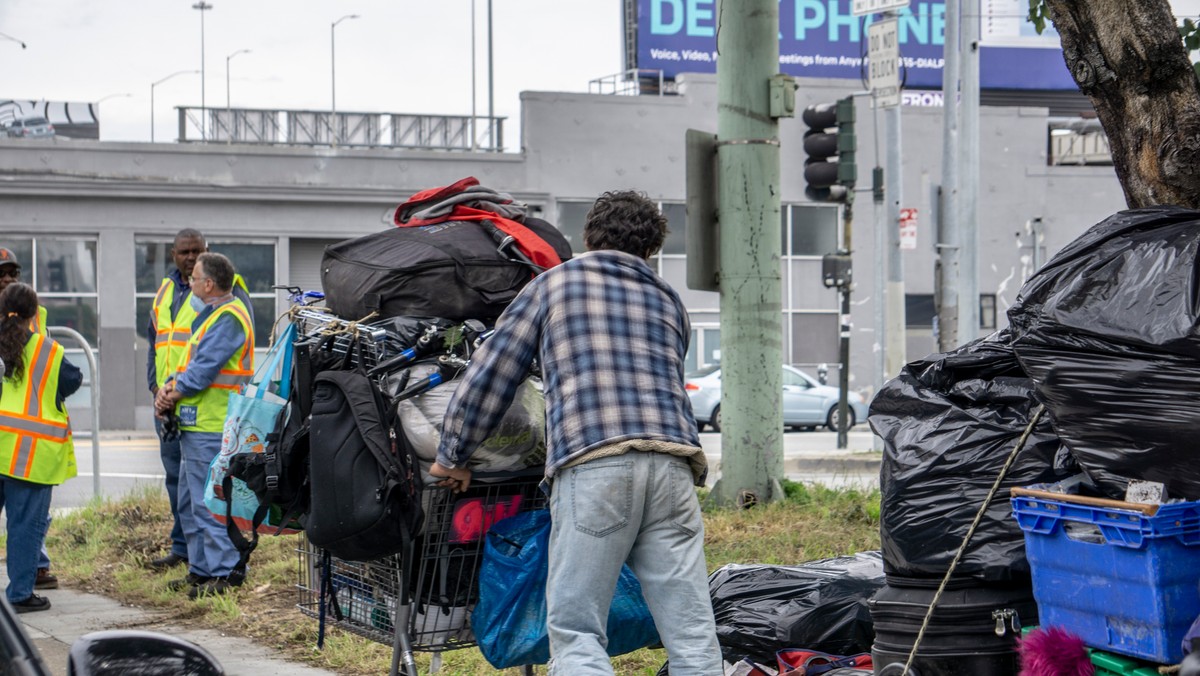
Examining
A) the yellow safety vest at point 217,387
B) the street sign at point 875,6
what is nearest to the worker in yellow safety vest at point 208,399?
the yellow safety vest at point 217,387

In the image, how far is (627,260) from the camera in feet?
14.4

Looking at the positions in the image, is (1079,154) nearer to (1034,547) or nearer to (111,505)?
(111,505)

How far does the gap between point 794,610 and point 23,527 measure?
182 inches

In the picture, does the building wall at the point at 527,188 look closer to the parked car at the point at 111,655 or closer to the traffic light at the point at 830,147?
the traffic light at the point at 830,147

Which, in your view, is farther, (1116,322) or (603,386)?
(603,386)

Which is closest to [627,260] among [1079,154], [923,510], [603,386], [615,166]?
[603,386]

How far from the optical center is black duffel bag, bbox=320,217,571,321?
478 centimetres

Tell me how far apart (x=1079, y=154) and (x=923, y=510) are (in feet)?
114

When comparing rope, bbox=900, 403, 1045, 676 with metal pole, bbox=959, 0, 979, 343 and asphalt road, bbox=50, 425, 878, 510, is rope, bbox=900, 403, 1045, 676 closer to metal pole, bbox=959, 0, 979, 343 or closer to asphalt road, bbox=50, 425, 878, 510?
asphalt road, bbox=50, 425, 878, 510

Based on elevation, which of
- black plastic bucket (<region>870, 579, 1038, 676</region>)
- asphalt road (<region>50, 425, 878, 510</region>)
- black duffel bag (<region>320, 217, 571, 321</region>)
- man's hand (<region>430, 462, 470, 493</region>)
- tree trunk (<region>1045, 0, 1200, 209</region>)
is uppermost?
tree trunk (<region>1045, 0, 1200, 209</region>)

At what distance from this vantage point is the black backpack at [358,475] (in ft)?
14.2

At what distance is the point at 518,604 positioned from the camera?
445 cm

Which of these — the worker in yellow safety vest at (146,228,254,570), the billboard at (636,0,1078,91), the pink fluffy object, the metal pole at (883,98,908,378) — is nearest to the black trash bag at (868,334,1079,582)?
the pink fluffy object

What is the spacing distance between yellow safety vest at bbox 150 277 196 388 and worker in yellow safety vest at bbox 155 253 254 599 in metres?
0.27
